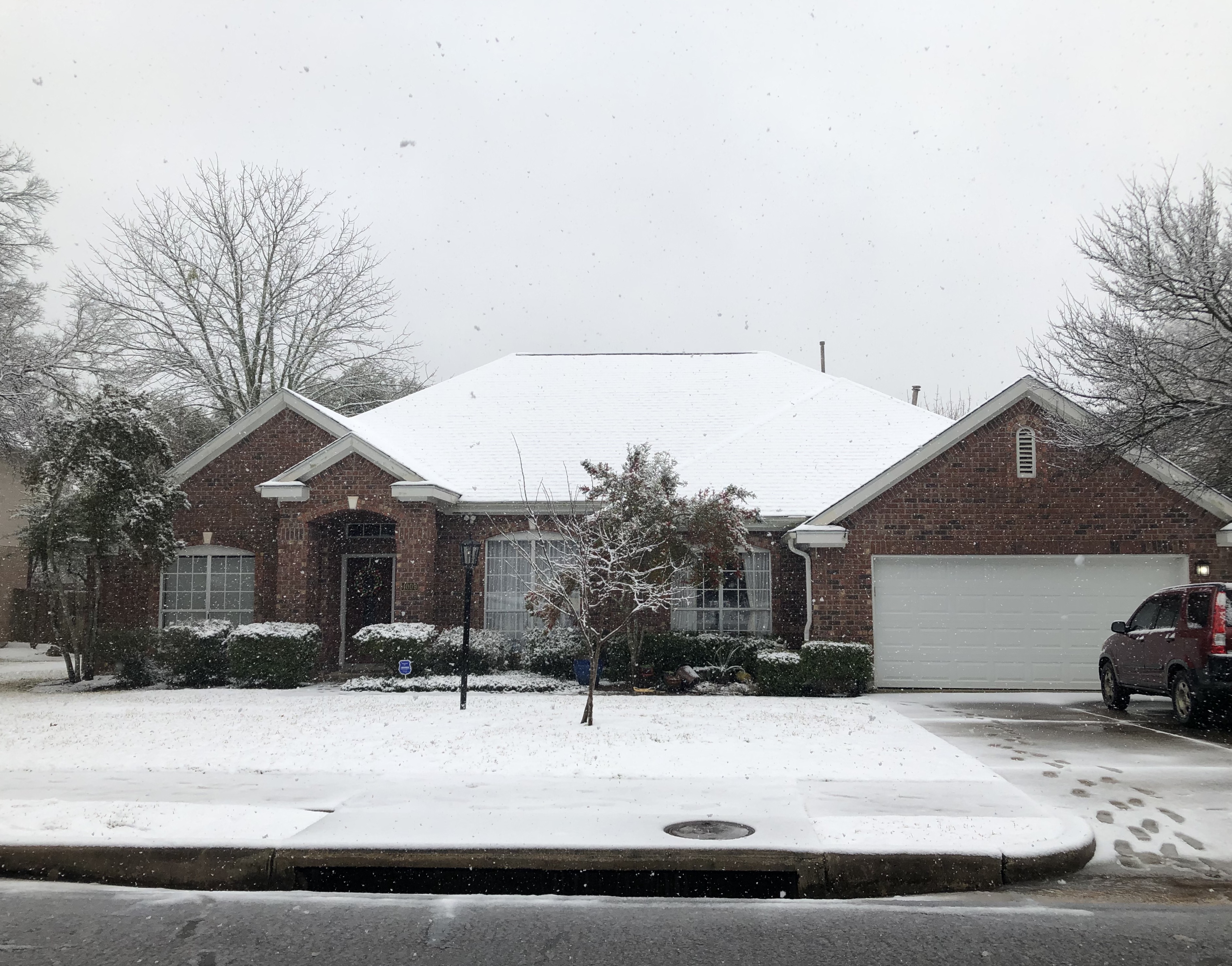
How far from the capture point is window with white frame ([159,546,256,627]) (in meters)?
19.0

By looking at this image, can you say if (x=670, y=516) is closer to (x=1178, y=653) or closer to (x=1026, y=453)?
(x=1026, y=453)

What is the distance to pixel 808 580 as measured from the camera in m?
17.1

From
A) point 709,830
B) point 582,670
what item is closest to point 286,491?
point 582,670

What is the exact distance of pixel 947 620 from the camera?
54.6ft

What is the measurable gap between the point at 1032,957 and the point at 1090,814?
10.5 feet

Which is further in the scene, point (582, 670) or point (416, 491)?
point (416, 491)

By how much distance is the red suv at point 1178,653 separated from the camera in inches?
448

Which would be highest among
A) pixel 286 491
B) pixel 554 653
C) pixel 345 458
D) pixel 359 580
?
pixel 345 458

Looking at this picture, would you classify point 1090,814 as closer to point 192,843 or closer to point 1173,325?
point 192,843

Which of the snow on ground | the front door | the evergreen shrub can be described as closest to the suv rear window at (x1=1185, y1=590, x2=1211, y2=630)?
the front door

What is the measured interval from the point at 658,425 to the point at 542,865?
15.3 meters

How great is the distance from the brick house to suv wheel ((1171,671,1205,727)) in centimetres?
410

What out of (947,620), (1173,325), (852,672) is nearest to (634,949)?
(852,672)

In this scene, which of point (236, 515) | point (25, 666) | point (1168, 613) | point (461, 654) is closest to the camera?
point (1168, 613)
